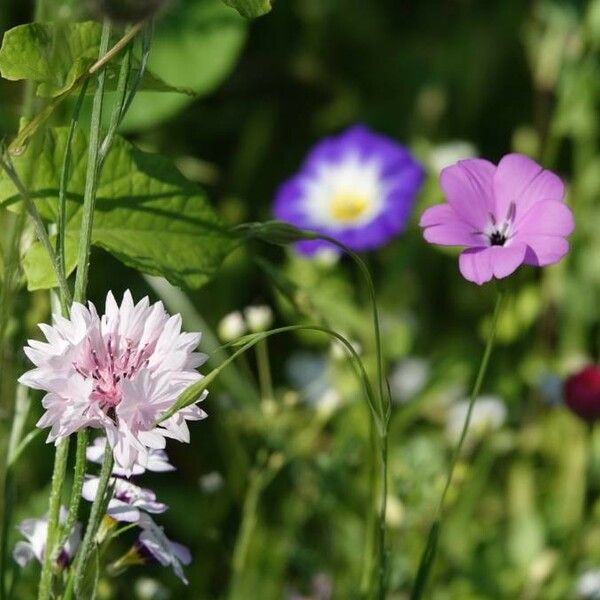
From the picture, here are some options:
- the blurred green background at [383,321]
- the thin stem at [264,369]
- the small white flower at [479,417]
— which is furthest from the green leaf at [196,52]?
the small white flower at [479,417]

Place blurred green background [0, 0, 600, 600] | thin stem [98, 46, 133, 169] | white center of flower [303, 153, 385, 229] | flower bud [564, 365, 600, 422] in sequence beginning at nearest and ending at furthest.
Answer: thin stem [98, 46, 133, 169] < flower bud [564, 365, 600, 422] < blurred green background [0, 0, 600, 600] < white center of flower [303, 153, 385, 229]

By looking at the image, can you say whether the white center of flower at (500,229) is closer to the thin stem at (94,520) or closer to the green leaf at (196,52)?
the thin stem at (94,520)

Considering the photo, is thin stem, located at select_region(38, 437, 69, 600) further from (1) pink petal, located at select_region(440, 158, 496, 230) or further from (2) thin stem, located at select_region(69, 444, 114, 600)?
(1) pink petal, located at select_region(440, 158, 496, 230)

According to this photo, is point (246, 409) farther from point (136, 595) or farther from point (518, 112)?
point (518, 112)

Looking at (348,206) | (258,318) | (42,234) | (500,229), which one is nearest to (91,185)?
(42,234)

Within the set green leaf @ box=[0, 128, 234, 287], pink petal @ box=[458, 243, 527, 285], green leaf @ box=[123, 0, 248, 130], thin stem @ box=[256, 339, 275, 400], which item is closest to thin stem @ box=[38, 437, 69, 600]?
green leaf @ box=[0, 128, 234, 287]
